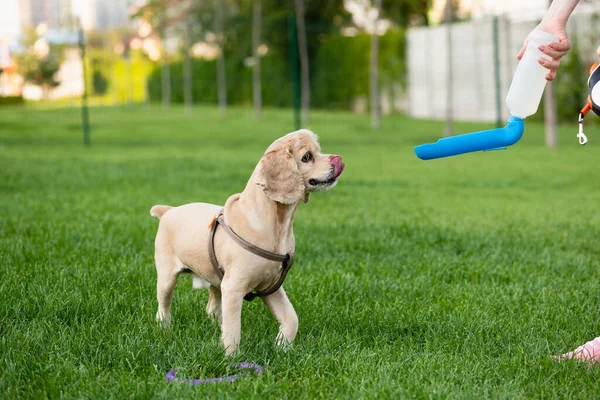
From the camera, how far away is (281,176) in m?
3.33

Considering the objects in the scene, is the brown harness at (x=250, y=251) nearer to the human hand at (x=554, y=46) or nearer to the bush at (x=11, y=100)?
the human hand at (x=554, y=46)

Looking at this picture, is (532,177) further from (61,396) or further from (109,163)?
(61,396)

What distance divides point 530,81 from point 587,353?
1.21 meters

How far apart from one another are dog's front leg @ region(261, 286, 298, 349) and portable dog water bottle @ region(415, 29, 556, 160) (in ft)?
3.02

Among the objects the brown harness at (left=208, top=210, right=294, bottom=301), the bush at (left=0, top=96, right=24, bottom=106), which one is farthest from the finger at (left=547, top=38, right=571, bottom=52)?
the bush at (left=0, top=96, right=24, bottom=106)

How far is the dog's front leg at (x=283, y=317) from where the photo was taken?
3.54m

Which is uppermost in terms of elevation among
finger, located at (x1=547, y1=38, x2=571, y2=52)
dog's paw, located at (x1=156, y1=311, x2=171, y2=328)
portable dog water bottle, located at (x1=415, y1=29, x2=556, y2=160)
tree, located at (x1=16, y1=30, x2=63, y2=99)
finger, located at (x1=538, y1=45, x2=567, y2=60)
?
tree, located at (x1=16, y1=30, x2=63, y2=99)

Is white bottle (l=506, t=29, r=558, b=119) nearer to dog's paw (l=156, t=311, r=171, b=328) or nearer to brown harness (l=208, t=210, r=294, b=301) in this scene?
brown harness (l=208, t=210, r=294, b=301)

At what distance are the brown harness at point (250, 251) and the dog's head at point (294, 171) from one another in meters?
0.24

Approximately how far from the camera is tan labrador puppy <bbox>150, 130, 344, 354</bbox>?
3.34m

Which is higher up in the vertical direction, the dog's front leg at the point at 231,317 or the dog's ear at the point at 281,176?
the dog's ear at the point at 281,176

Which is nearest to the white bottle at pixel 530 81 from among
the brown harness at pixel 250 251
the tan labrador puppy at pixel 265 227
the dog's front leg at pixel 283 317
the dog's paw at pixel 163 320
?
the tan labrador puppy at pixel 265 227

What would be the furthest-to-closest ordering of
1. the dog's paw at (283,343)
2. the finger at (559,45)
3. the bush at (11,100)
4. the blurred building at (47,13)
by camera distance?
the bush at (11,100)
the blurred building at (47,13)
the dog's paw at (283,343)
the finger at (559,45)

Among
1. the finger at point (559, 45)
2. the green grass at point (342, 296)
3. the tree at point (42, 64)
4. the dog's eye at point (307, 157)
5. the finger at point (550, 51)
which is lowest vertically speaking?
the green grass at point (342, 296)
